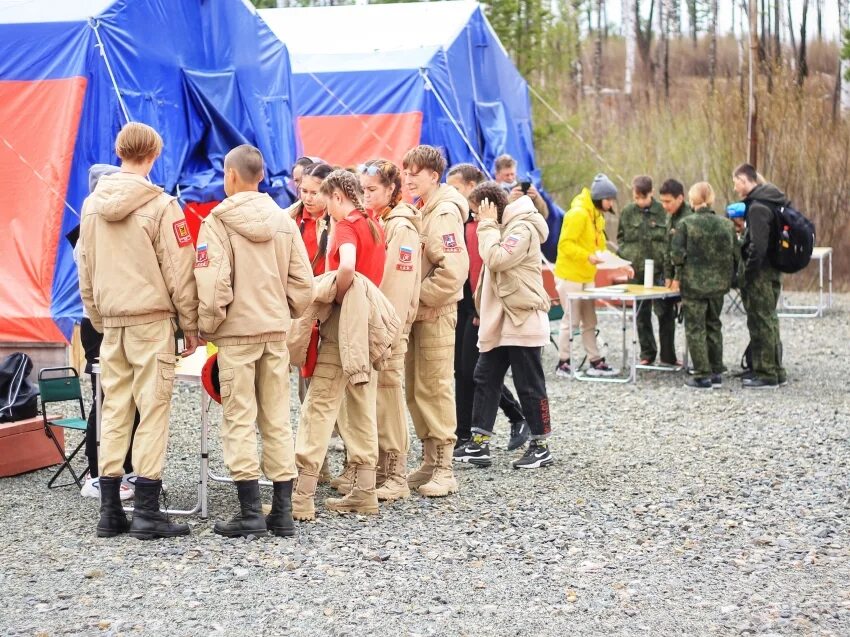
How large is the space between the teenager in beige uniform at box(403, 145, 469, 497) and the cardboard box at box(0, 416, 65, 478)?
2044 millimetres

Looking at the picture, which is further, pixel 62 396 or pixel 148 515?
pixel 62 396

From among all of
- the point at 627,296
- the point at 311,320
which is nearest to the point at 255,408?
the point at 311,320

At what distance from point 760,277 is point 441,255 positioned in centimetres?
461

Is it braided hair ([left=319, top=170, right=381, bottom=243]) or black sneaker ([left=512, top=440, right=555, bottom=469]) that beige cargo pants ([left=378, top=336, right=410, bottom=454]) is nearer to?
braided hair ([left=319, top=170, right=381, bottom=243])

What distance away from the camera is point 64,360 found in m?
8.48

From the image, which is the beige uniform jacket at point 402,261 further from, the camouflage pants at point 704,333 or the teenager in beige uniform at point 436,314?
the camouflage pants at point 704,333

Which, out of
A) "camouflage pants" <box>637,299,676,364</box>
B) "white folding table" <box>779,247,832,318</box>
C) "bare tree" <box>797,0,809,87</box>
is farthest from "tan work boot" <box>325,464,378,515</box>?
"bare tree" <box>797,0,809,87</box>

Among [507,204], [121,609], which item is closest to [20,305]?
[507,204]

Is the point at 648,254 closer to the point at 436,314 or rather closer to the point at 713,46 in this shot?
the point at 436,314

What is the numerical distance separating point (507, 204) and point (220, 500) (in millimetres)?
2270

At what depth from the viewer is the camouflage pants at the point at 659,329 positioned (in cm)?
1055

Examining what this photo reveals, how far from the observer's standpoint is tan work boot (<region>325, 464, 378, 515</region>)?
18.5ft

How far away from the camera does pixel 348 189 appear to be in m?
5.43

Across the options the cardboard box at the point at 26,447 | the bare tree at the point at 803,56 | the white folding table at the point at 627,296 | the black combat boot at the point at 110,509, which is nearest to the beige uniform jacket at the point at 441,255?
the black combat boot at the point at 110,509
